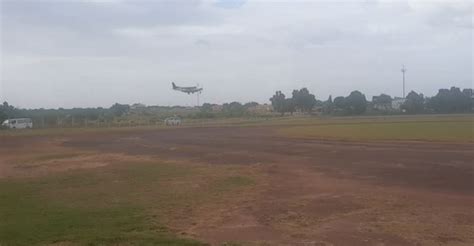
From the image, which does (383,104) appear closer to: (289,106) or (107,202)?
(289,106)

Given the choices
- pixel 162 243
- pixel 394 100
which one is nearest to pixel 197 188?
pixel 162 243

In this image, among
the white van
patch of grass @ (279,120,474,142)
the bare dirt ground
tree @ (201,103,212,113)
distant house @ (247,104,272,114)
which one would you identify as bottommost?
the bare dirt ground

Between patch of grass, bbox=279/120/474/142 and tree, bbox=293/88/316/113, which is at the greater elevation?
tree, bbox=293/88/316/113

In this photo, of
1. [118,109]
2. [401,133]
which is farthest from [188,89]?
[401,133]

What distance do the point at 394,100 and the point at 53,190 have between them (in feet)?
458

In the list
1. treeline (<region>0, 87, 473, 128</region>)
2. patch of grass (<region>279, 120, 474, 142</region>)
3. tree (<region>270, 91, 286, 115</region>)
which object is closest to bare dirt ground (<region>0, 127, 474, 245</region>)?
patch of grass (<region>279, 120, 474, 142</region>)

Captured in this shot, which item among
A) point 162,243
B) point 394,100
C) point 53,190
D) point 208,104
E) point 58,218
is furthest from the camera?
point 208,104

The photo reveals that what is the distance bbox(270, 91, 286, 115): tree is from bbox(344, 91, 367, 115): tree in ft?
88.7

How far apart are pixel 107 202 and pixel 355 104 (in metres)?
102

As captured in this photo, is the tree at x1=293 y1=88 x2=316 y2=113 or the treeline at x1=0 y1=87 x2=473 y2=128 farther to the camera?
the tree at x1=293 y1=88 x2=316 y2=113

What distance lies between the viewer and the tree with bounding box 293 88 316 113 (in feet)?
444

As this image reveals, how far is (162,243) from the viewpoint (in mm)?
8805

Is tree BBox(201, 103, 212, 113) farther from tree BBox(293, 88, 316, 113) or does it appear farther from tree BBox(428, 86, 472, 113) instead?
tree BBox(428, 86, 472, 113)

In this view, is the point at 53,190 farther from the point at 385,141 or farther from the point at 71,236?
the point at 385,141
